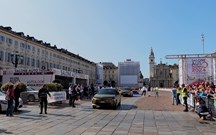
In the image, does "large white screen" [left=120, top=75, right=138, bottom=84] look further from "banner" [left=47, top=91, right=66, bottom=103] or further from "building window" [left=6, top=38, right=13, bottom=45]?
"banner" [left=47, top=91, right=66, bottom=103]

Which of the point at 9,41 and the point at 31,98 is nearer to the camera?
the point at 31,98

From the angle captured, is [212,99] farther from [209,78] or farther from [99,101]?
[209,78]

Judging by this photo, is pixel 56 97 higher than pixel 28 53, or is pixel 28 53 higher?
pixel 28 53

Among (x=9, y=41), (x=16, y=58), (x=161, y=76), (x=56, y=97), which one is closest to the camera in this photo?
(x=56, y=97)

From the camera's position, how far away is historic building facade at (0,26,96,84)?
52347mm

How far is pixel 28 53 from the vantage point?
201ft

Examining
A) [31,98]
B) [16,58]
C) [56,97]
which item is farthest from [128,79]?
[56,97]

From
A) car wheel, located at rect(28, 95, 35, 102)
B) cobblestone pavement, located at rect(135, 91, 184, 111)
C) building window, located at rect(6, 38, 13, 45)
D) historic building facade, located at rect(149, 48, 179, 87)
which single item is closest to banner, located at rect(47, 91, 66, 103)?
car wheel, located at rect(28, 95, 35, 102)

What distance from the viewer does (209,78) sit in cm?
2917

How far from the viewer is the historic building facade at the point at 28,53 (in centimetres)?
5235

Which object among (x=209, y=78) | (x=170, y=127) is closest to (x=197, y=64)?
(x=209, y=78)

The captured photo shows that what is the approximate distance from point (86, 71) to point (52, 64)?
112 ft

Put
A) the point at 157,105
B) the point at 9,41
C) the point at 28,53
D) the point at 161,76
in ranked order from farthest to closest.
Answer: the point at 161,76, the point at 28,53, the point at 9,41, the point at 157,105

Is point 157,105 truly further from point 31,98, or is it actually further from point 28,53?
point 28,53
